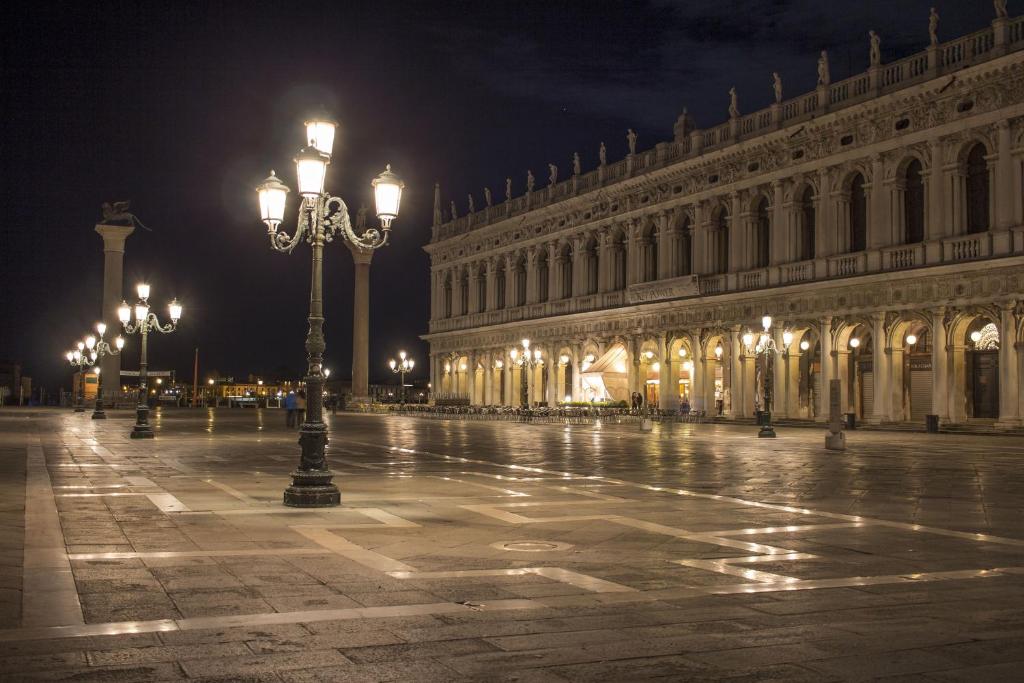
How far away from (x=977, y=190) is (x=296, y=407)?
86.8ft

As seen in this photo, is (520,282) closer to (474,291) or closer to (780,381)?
(474,291)

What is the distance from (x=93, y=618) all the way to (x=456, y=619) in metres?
2.32

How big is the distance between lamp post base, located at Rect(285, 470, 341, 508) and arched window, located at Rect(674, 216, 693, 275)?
141 feet

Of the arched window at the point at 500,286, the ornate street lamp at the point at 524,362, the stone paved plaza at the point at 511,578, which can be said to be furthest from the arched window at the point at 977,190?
the arched window at the point at 500,286

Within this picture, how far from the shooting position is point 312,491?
13.2 m

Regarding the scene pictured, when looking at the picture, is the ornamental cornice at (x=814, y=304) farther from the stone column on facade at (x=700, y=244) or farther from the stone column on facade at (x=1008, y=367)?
the stone column on facade at (x=700, y=244)

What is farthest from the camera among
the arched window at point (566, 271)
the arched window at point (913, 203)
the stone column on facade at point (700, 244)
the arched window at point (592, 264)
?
the arched window at point (566, 271)

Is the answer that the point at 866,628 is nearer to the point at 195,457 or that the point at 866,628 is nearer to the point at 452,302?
the point at 195,457

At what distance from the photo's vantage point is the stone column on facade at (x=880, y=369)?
40906 mm

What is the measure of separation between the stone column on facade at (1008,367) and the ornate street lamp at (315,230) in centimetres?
2702

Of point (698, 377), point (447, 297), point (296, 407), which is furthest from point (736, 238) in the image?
point (447, 297)

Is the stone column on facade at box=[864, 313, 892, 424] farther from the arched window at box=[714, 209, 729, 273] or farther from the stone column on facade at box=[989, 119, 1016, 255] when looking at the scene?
the arched window at box=[714, 209, 729, 273]

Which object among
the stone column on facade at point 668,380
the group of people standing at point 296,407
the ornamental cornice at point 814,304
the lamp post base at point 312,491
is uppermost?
the ornamental cornice at point 814,304

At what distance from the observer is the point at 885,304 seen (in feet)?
134
